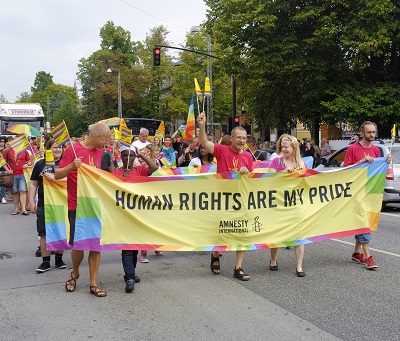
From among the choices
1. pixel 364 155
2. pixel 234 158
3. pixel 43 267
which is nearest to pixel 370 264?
pixel 364 155

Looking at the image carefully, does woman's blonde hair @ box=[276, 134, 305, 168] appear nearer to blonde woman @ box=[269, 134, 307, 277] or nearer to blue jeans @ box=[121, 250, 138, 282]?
blonde woman @ box=[269, 134, 307, 277]

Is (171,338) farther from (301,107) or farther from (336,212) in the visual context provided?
(301,107)

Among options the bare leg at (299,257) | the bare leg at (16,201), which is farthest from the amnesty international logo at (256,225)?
the bare leg at (16,201)

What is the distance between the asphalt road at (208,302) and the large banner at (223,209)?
0.48m

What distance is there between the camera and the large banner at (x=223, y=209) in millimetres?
5965

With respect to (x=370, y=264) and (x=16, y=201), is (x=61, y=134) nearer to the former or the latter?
(x=370, y=264)

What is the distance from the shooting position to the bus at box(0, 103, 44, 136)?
29141 millimetres

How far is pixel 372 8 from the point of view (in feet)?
75.2

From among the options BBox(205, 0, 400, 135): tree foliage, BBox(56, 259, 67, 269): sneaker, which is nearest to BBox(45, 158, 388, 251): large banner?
BBox(56, 259, 67, 269): sneaker

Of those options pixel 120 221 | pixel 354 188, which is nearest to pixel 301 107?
pixel 354 188

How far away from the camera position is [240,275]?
6215mm

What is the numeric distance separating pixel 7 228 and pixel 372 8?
19.0 metres

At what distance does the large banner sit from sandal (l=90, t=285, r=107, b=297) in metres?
0.44

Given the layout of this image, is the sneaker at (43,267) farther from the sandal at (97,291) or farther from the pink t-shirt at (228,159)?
the pink t-shirt at (228,159)
